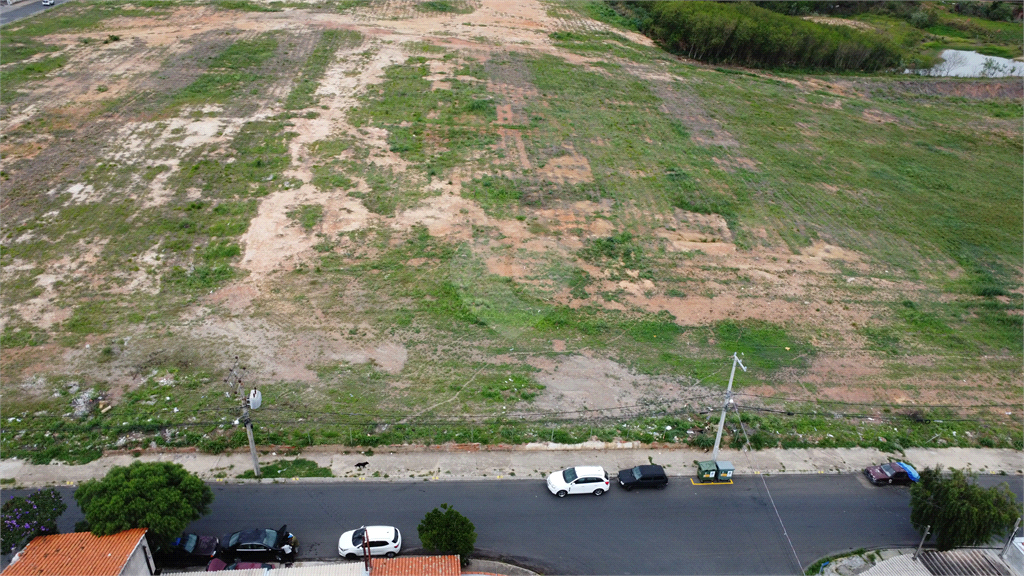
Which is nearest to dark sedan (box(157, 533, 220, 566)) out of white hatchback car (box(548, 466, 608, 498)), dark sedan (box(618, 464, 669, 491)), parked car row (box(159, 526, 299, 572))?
parked car row (box(159, 526, 299, 572))

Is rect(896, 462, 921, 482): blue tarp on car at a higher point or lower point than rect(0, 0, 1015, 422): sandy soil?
lower

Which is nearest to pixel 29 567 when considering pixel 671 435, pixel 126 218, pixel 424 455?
pixel 424 455

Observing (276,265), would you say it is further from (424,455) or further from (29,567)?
(29,567)

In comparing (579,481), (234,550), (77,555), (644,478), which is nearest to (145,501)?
(77,555)

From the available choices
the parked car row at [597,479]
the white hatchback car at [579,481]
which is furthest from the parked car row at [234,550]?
the parked car row at [597,479]

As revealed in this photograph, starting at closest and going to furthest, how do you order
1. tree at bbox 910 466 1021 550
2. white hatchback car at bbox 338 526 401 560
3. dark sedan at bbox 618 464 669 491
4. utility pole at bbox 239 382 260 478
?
tree at bbox 910 466 1021 550 → white hatchback car at bbox 338 526 401 560 → utility pole at bbox 239 382 260 478 → dark sedan at bbox 618 464 669 491

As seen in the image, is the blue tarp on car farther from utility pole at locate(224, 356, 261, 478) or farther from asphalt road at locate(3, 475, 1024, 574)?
utility pole at locate(224, 356, 261, 478)

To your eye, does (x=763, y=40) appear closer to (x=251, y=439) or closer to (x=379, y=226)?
(x=379, y=226)
